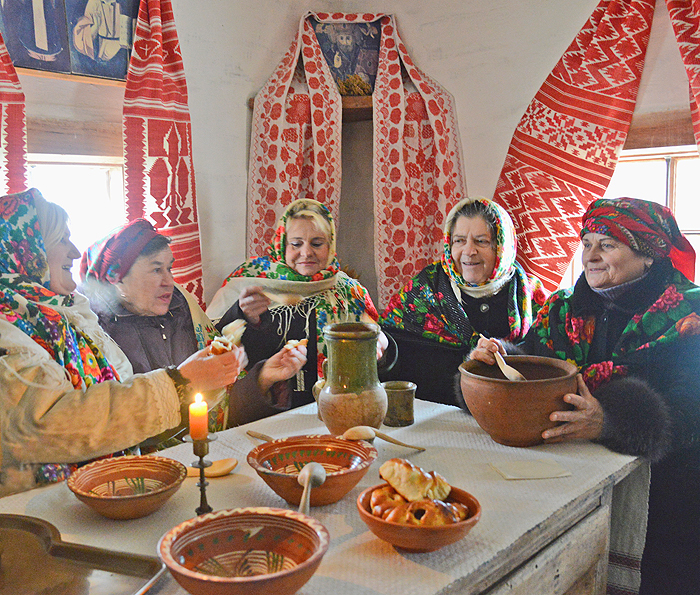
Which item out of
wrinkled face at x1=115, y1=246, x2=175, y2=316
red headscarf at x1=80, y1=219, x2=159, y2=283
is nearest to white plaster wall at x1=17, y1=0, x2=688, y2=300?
red headscarf at x1=80, y1=219, x2=159, y2=283

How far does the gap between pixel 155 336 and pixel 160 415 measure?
0.95 m

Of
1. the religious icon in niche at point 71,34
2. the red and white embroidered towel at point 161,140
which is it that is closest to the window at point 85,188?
the red and white embroidered towel at point 161,140

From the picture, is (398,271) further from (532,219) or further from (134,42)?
(134,42)

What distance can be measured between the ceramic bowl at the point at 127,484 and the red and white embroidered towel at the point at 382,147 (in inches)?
107

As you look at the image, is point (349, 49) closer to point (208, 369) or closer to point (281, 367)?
point (281, 367)

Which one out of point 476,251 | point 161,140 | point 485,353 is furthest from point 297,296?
point 485,353

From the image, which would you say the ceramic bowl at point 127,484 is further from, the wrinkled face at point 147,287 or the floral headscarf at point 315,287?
the floral headscarf at point 315,287

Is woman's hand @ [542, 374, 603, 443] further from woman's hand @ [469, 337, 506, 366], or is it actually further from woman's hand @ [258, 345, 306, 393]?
woman's hand @ [258, 345, 306, 393]

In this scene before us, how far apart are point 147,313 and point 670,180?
9.04 feet

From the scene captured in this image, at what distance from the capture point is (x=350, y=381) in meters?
1.59

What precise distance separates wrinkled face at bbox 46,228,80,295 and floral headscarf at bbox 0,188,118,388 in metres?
0.05

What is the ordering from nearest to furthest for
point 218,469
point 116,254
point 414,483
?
point 414,483 → point 218,469 → point 116,254

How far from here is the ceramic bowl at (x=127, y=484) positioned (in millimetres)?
1170

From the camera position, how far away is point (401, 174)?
13.0ft
